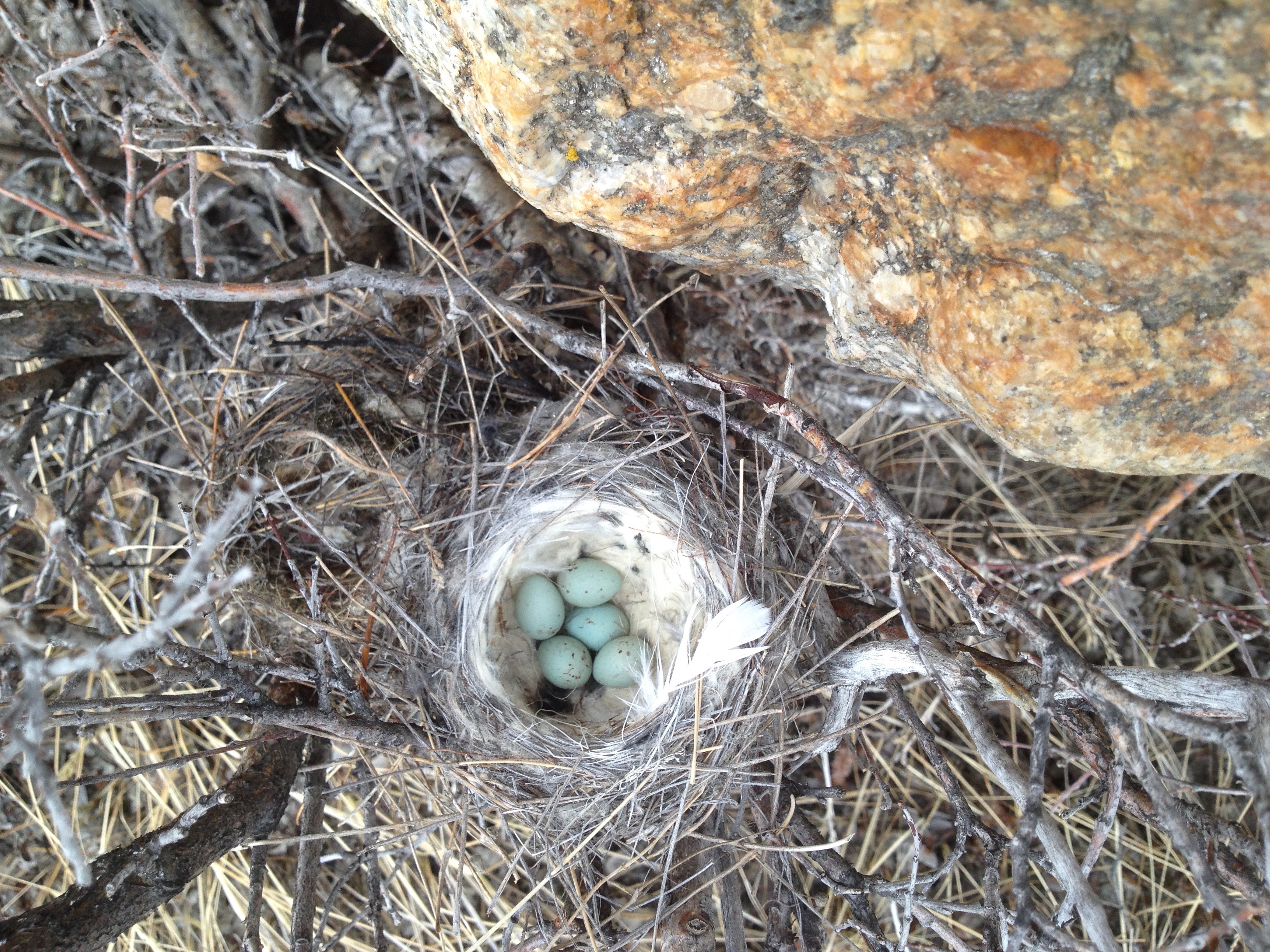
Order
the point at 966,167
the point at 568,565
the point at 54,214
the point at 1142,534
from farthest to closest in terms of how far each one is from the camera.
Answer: the point at 568,565 < the point at 54,214 < the point at 1142,534 < the point at 966,167

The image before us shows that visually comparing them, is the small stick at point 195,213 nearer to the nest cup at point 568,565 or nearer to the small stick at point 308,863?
the nest cup at point 568,565

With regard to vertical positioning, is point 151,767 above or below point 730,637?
above

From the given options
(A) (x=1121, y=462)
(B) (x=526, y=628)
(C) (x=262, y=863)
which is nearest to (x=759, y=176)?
(A) (x=1121, y=462)

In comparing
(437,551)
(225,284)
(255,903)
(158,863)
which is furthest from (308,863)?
(225,284)

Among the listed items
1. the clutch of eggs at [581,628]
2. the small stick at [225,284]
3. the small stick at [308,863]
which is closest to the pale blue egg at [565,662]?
the clutch of eggs at [581,628]

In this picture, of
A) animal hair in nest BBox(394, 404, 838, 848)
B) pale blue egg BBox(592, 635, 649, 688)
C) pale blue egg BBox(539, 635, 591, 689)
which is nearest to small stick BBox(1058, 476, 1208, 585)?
animal hair in nest BBox(394, 404, 838, 848)

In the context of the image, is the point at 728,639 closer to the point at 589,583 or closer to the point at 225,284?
the point at 589,583
